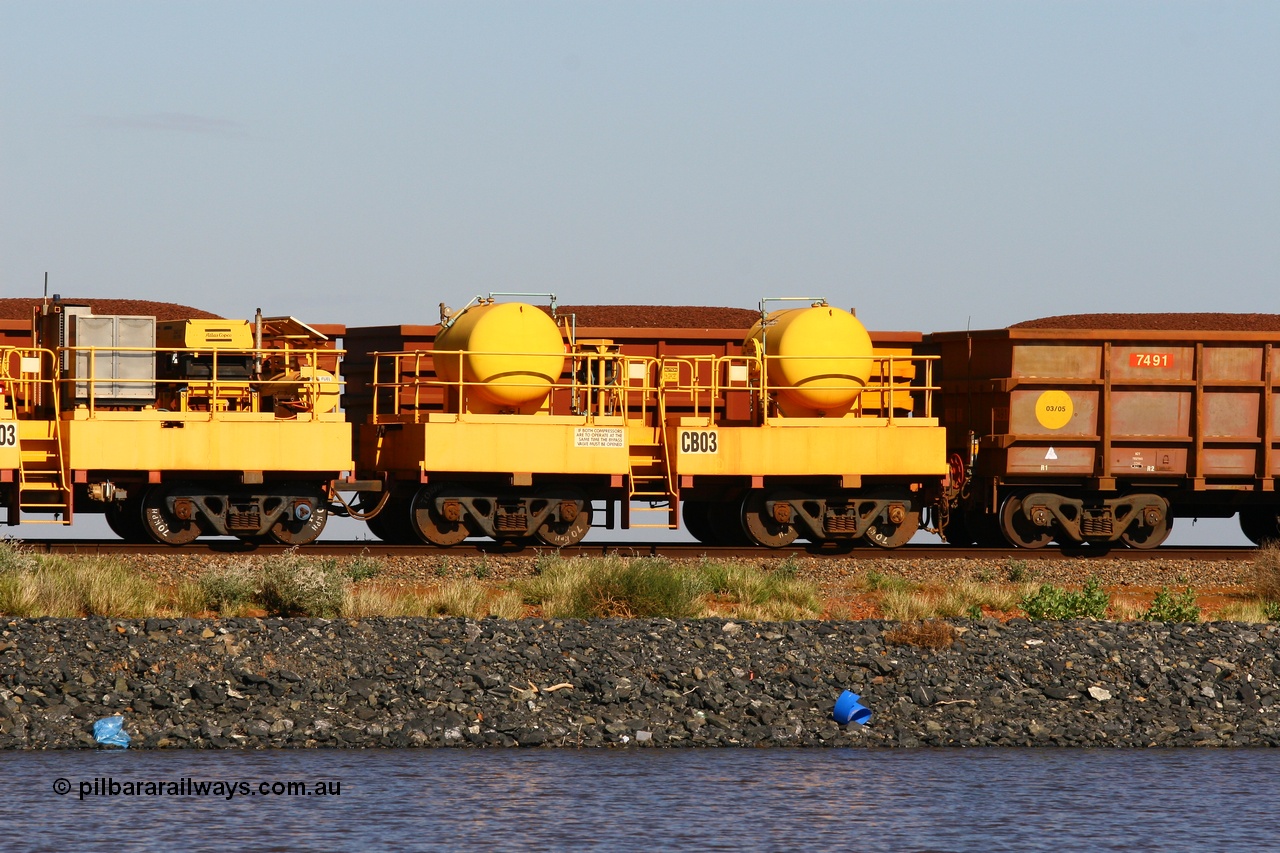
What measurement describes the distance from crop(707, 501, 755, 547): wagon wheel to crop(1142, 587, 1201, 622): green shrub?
24.7ft

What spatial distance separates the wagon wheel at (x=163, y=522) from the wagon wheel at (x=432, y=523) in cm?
264

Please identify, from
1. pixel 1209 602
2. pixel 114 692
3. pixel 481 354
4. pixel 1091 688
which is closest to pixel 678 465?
pixel 481 354

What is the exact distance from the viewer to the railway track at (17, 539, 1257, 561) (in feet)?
64.7

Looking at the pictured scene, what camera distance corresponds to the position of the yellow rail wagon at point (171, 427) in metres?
20.1

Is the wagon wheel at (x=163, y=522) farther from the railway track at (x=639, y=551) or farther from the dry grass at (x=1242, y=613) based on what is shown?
the dry grass at (x=1242, y=613)

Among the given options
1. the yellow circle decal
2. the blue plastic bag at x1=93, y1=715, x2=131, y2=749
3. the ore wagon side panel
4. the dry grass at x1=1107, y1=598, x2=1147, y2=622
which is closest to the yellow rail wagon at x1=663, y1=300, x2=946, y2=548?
the ore wagon side panel

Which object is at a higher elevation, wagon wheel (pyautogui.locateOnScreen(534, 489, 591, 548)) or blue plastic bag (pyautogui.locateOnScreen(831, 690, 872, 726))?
wagon wheel (pyautogui.locateOnScreen(534, 489, 591, 548))

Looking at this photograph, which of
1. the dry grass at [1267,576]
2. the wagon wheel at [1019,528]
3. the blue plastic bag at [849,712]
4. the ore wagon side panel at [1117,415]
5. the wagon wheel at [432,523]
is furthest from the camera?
the wagon wheel at [1019,528]

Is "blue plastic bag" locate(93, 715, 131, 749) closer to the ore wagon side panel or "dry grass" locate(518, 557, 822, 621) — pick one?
"dry grass" locate(518, 557, 822, 621)

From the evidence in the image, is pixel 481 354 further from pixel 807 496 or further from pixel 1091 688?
pixel 1091 688

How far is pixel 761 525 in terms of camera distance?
2189 centimetres

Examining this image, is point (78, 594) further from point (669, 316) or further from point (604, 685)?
point (669, 316)

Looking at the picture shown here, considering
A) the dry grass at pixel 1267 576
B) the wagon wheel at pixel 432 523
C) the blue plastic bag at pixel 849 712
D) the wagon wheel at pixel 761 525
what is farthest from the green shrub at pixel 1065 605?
the wagon wheel at pixel 432 523

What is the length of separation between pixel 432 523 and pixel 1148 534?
9.61 meters
